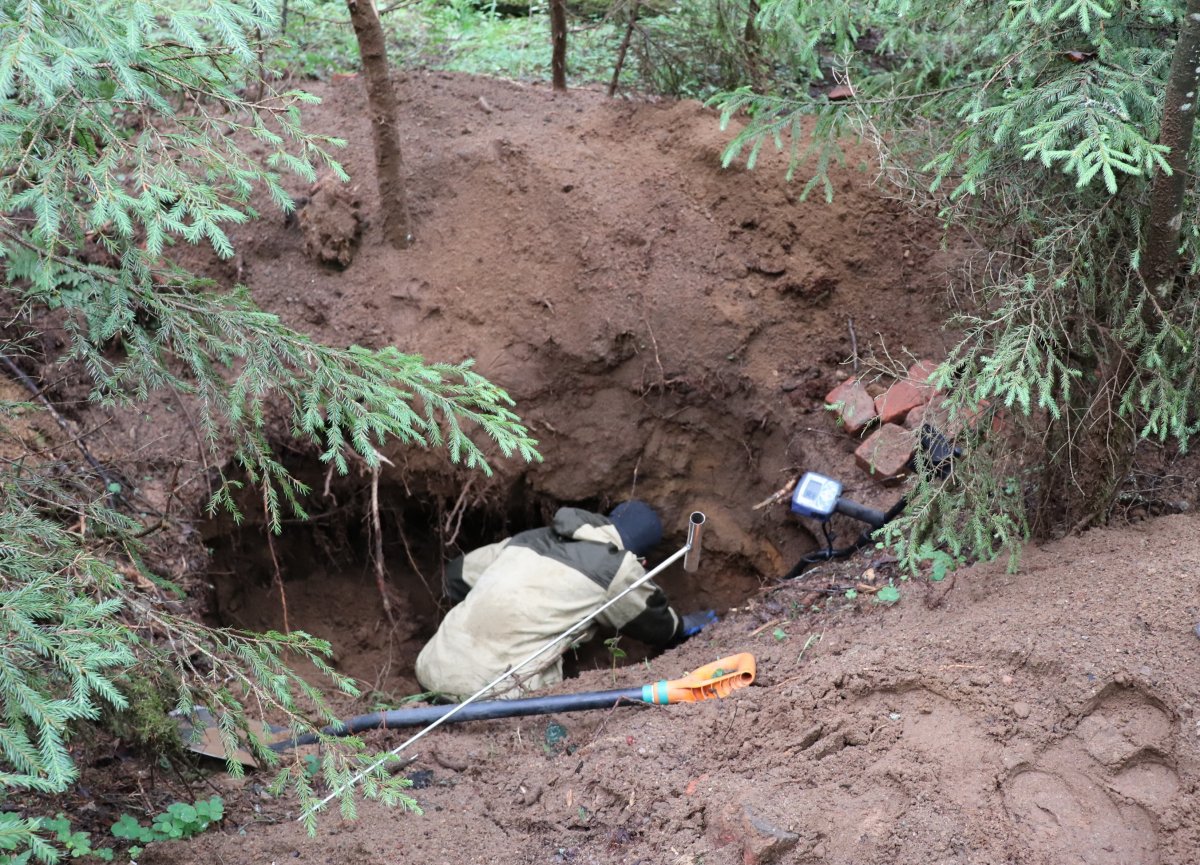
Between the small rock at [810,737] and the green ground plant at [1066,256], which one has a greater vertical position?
the green ground plant at [1066,256]

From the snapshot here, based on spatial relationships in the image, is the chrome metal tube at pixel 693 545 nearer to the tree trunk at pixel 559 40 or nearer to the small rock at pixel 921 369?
the small rock at pixel 921 369

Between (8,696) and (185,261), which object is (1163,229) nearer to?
(8,696)

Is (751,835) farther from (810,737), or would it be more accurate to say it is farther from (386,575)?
(386,575)

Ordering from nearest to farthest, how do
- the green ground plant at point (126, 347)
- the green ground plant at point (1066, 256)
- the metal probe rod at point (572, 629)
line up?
the green ground plant at point (126, 347) → the green ground plant at point (1066, 256) → the metal probe rod at point (572, 629)

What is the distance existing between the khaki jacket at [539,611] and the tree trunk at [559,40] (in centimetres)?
302

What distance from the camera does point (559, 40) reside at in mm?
6105

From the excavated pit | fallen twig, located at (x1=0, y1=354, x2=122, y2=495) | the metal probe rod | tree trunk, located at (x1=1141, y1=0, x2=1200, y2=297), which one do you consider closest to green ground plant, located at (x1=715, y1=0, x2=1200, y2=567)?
tree trunk, located at (x1=1141, y1=0, x2=1200, y2=297)

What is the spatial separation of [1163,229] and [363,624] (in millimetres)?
4580

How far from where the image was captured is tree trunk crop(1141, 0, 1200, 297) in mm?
2857

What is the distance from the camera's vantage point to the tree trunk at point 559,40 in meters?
5.86

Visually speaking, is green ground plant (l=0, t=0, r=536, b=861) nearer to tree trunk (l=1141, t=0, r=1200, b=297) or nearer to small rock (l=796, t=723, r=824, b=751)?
small rock (l=796, t=723, r=824, b=751)

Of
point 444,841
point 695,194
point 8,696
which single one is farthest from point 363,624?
point 8,696

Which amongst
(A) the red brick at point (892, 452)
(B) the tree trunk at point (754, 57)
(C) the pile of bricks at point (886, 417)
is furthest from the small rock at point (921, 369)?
(B) the tree trunk at point (754, 57)

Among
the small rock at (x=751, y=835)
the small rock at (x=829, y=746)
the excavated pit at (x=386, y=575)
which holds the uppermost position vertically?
the small rock at (x=829, y=746)
